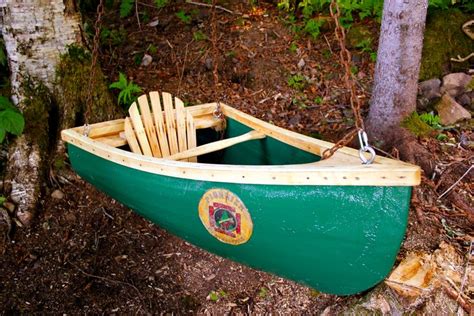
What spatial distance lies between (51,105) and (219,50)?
6.12 ft

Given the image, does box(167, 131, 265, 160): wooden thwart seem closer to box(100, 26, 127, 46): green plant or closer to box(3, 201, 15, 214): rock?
box(3, 201, 15, 214): rock

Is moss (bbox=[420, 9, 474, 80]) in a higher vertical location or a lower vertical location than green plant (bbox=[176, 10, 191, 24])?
lower

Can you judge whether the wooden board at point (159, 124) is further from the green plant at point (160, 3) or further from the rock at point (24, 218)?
the green plant at point (160, 3)

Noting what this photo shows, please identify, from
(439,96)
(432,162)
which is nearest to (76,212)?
(432,162)

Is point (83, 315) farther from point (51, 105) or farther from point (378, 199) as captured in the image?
point (378, 199)

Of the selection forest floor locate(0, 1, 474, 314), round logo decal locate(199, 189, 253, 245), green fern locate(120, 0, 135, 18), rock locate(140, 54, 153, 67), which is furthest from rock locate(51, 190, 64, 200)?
green fern locate(120, 0, 135, 18)

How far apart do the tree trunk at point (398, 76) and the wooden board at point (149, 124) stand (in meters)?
1.74

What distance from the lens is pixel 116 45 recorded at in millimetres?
5336

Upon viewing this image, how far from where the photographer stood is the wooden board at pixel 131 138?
3.44m

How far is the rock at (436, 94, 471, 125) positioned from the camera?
4.10 meters

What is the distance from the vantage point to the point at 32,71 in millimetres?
3863

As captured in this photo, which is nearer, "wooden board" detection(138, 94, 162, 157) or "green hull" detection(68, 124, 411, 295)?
"green hull" detection(68, 124, 411, 295)

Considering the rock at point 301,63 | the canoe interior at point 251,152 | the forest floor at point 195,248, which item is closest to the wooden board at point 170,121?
the canoe interior at point 251,152

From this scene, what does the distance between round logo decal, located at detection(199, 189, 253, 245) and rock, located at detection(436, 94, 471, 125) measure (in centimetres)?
232
